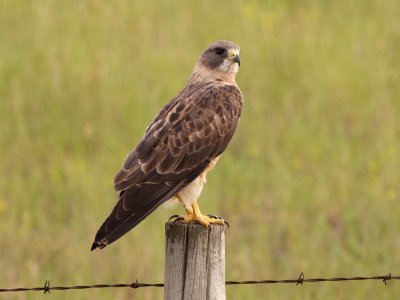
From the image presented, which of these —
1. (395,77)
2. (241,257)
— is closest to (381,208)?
(241,257)

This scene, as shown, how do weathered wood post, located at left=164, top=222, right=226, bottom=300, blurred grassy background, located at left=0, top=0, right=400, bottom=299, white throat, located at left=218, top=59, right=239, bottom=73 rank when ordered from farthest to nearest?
blurred grassy background, located at left=0, top=0, right=400, bottom=299 → white throat, located at left=218, top=59, right=239, bottom=73 → weathered wood post, located at left=164, top=222, right=226, bottom=300

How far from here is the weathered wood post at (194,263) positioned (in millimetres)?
4707

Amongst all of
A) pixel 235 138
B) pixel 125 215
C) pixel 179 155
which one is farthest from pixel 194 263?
pixel 235 138

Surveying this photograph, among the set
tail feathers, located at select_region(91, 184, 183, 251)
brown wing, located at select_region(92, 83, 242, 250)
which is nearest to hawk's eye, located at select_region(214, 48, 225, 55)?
brown wing, located at select_region(92, 83, 242, 250)

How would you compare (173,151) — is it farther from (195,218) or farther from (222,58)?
(222,58)

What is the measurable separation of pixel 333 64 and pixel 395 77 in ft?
2.27

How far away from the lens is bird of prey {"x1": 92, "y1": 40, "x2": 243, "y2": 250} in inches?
217

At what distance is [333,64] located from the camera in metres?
11.8

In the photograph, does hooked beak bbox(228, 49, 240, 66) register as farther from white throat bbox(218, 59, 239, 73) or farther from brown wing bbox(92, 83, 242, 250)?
brown wing bbox(92, 83, 242, 250)

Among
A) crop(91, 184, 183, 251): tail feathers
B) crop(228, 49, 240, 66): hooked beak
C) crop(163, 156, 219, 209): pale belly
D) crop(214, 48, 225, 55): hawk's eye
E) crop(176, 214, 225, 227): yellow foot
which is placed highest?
crop(214, 48, 225, 55): hawk's eye

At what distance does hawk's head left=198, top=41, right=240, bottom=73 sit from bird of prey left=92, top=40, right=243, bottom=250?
0.66 ft

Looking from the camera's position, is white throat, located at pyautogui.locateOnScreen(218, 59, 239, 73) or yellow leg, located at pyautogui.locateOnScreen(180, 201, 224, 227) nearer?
yellow leg, located at pyautogui.locateOnScreen(180, 201, 224, 227)

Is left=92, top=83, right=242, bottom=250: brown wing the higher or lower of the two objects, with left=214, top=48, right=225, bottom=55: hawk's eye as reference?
lower

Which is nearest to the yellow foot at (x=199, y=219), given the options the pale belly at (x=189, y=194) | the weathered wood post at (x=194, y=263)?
the pale belly at (x=189, y=194)
